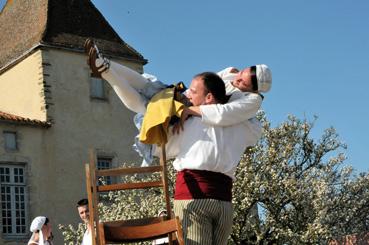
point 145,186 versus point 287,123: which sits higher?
point 287,123

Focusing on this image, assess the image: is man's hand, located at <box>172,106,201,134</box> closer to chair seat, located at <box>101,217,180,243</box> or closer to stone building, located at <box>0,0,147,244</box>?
chair seat, located at <box>101,217,180,243</box>

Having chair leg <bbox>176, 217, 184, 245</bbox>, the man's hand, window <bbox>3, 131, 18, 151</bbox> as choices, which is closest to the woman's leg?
the man's hand

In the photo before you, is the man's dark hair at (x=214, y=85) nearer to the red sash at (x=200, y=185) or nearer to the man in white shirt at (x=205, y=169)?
the man in white shirt at (x=205, y=169)

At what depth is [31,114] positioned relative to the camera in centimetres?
2448

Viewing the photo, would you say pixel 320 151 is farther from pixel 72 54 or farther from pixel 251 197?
pixel 72 54

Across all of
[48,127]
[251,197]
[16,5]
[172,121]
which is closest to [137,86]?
[172,121]

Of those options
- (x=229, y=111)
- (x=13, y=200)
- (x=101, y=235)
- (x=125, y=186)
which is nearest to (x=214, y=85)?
(x=229, y=111)

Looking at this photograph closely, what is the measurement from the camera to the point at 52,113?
2400 centimetres

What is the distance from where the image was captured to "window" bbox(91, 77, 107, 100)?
25.5 m

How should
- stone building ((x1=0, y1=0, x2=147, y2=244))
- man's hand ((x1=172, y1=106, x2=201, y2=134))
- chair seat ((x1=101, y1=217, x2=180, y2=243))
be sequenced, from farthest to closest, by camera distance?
stone building ((x1=0, y1=0, x2=147, y2=244))
man's hand ((x1=172, y1=106, x2=201, y2=134))
chair seat ((x1=101, y1=217, x2=180, y2=243))

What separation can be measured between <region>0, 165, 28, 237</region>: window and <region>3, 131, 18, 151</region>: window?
0.57 metres

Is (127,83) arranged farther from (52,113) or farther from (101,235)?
(52,113)

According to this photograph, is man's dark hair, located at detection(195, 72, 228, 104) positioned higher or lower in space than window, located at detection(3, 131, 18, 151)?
lower

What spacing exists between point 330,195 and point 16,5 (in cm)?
1640
